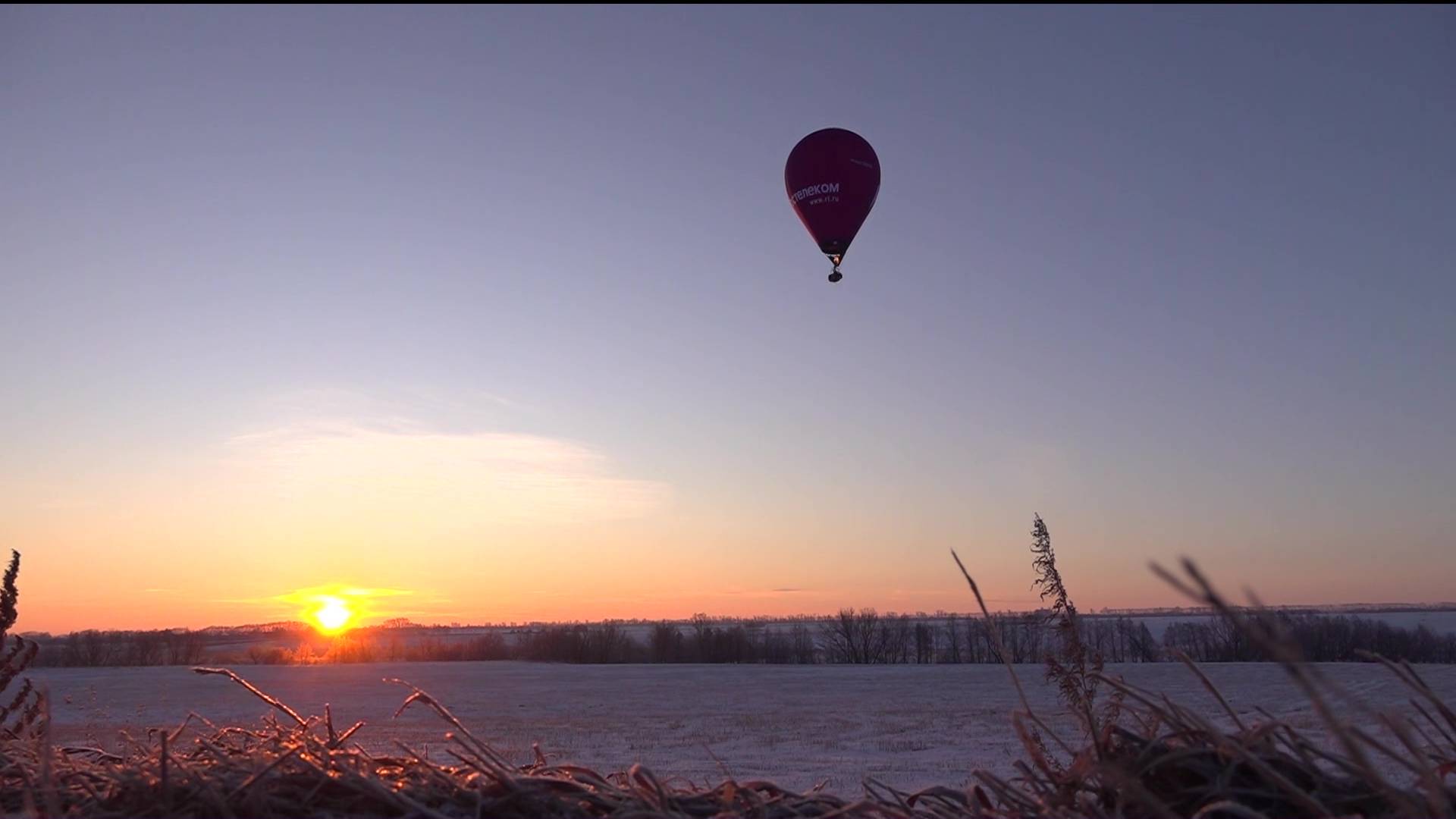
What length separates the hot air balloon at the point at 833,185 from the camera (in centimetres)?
2180

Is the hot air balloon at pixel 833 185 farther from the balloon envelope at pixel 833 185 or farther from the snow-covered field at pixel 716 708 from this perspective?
the snow-covered field at pixel 716 708

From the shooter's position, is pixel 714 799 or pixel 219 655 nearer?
pixel 714 799

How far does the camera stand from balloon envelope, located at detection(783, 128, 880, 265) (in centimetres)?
2180

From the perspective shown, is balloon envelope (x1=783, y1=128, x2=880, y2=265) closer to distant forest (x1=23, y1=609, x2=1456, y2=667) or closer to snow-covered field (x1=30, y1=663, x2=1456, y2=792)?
snow-covered field (x1=30, y1=663, x2=1456, y2=792)

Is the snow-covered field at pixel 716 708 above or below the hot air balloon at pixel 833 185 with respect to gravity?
below

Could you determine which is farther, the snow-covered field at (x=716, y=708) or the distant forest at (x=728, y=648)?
the distant forest at (x=728, y=648)

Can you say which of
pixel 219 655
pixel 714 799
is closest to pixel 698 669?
pixel 219 655

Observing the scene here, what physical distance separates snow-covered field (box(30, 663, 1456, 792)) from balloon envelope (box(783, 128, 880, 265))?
10402 mm

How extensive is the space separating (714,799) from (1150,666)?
7646 centimetres

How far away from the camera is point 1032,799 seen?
2057 millimetres

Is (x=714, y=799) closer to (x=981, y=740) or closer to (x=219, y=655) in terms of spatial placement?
(x=981, y=740)

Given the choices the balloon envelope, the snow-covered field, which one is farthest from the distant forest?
the balloon envelope

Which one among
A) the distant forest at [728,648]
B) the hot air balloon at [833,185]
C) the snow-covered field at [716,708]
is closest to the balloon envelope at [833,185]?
the hot air balloon at [833,185]

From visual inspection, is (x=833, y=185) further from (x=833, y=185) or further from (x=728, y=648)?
(x=728, y=648)
